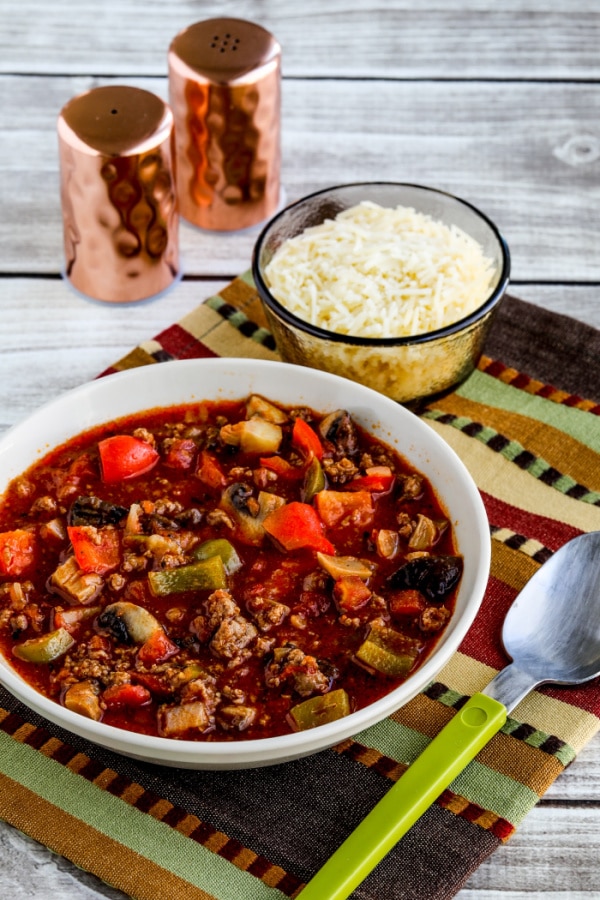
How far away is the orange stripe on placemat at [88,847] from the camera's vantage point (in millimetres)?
3195

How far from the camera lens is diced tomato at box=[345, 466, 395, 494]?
385cm

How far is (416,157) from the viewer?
6094 mm

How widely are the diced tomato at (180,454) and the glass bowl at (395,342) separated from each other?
652 mm

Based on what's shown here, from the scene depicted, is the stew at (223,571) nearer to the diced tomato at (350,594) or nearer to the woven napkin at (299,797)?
the diced tomato at (350,594)

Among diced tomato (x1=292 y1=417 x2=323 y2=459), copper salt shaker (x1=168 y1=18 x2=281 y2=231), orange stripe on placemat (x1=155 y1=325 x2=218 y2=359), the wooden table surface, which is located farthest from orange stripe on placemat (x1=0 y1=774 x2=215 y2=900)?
copper salt shaker (x1=168 y1=18 x2=281 y2=231)

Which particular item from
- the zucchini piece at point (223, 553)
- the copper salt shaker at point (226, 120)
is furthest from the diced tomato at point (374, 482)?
the copper salt shaker at point (226, 120)

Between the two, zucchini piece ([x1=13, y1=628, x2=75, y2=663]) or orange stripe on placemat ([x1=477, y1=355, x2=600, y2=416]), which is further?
orange stripe on placemat ([x1=477, y1=355, x2=600, y2=416])

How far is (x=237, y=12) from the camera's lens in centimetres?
685

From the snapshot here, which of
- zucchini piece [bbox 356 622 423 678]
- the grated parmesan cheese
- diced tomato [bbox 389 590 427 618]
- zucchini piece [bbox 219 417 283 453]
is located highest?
the grated parmesan cheese

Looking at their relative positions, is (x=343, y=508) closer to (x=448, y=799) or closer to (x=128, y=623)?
(x=128, y=623)

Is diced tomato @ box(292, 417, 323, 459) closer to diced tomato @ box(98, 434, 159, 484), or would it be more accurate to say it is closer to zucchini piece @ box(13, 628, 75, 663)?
diced tomato @ box(98, 434, 159, 484)

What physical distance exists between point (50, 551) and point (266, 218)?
8.25ft

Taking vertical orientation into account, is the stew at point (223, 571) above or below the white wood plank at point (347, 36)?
below

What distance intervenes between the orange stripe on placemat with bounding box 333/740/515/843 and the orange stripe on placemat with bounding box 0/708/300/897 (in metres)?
0.42
